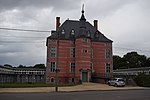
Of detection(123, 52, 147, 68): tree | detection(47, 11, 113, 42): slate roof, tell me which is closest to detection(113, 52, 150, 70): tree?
detection(123, 52, 147, 68): tree

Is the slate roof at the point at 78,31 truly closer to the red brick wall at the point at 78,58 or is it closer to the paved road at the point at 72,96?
the red brick wall at the point at 78,58

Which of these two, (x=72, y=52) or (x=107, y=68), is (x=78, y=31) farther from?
(x=107, y=68)

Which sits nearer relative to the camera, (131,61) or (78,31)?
(78,31)

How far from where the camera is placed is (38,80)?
1949 inches

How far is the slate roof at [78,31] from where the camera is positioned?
4700cm

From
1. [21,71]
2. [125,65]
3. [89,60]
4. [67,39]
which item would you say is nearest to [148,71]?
[89,60]

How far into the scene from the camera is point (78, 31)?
48812 millimetres

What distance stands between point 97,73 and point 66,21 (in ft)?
44.7

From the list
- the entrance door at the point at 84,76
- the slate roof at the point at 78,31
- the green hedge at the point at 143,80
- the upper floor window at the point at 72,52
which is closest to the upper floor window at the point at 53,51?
the slate roof at the point at 78,31

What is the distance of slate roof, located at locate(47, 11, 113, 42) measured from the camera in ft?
154

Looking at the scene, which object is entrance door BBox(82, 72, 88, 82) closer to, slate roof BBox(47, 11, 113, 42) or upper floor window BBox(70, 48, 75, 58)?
upper floor window BBox(70, 48, 75, 58)

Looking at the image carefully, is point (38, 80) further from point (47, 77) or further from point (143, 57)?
point (143, 57)

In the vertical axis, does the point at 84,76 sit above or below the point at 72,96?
above

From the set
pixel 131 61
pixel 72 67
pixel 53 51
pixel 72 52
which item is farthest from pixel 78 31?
pixel 131 61
